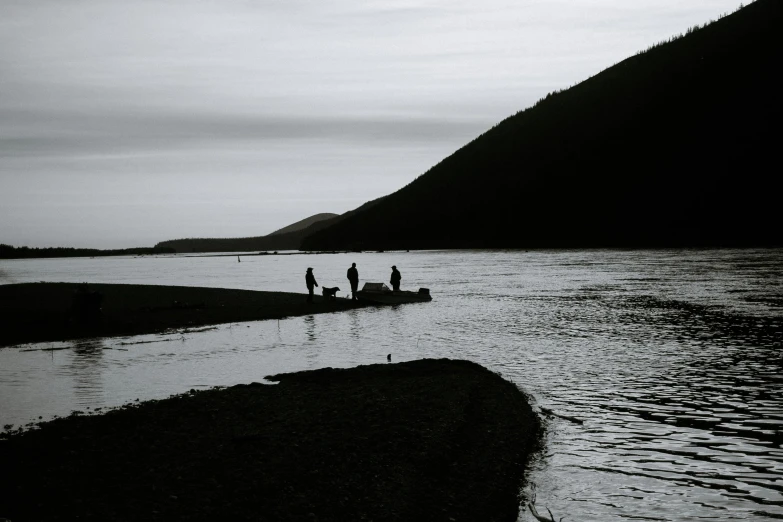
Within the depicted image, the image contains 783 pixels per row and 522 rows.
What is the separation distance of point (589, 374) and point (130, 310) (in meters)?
28.7

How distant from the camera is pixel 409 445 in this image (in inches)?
479

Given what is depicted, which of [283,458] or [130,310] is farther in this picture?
[130,310]

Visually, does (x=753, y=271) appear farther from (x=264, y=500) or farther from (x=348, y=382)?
(x=264, y=500)

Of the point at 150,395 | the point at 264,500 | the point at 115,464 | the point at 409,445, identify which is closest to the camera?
the point at 264,500

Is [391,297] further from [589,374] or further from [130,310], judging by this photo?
[589,374]

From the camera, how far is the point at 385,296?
1841 inches

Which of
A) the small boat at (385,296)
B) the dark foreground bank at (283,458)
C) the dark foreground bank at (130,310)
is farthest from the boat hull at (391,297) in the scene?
the dark foreground bank at (283,458)

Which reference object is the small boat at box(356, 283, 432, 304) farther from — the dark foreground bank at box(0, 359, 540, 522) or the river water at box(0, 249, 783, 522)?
the dark foreground bank at box(0, 359, 540, 522)

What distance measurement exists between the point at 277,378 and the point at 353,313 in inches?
846

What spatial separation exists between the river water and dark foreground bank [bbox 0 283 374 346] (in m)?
2.54

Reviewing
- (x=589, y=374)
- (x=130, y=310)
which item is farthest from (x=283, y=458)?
(x=130, y=310)

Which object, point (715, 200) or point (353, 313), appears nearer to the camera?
point (353, 313)

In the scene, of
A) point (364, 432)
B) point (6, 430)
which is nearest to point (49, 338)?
point (6, 430)

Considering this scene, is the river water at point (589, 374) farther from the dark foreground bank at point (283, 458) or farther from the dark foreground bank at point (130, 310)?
the dark foreground bank at point (130, 310)
